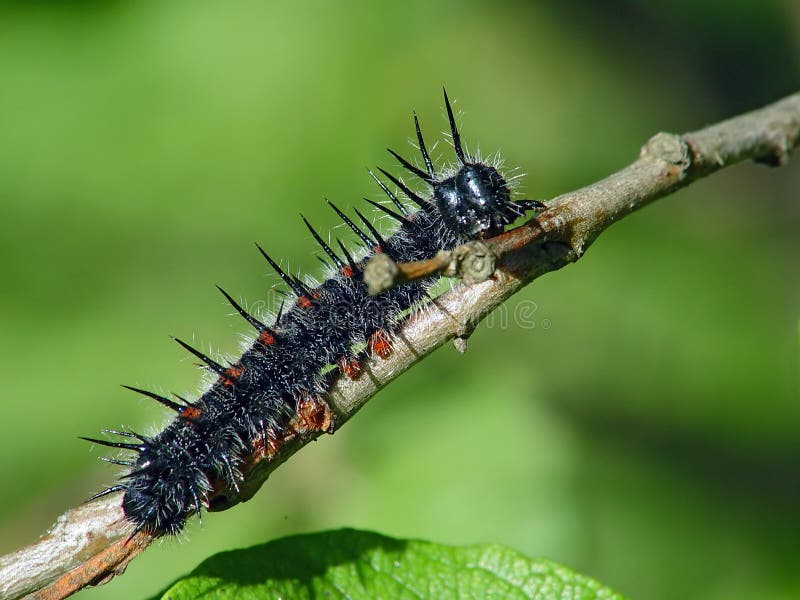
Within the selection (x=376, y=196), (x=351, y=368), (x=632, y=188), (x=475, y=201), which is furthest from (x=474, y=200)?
(x=376, y=196)

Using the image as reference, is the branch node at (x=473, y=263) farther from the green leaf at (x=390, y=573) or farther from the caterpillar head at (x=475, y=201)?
the caterpillar head at (x=475, y=201)

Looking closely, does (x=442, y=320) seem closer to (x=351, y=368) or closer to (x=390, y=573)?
(x=351, y=368)

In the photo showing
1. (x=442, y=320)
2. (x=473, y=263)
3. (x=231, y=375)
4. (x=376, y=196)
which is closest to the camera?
(x=473, y=263)

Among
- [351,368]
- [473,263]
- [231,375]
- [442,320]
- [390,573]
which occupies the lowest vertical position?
[390,573]

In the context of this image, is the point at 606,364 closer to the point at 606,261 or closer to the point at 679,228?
the point at 606,261

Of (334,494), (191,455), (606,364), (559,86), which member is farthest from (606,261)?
(191,455)

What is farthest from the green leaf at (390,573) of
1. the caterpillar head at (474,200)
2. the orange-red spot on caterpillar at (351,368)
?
the caterpillar head at (474,200)

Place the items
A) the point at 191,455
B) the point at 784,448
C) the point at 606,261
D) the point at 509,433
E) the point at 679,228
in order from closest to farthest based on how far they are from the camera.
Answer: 1. the point at 191,455
2. the point at 509,433
3. the point at 784,448
4. the point at 606,261
5. the point at 679,228

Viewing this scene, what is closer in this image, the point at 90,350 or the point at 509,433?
the point at 509,433
